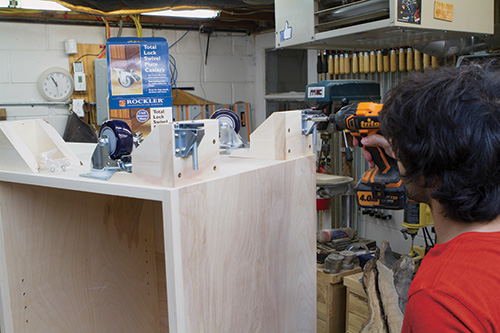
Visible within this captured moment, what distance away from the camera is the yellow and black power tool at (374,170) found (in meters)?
1.53

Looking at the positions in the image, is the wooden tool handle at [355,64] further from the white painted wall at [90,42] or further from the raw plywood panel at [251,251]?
the raw plywood panel at [251,251]

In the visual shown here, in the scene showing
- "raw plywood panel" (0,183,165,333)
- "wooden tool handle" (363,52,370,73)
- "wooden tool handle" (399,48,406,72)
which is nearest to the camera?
"raw plywood panel" (0,183,165,333)

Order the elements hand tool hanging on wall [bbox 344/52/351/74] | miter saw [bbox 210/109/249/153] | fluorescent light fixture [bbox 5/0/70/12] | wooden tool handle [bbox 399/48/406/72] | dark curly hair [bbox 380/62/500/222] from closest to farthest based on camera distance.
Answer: dark curly hair [bbox 380/62/500/222], miter saw [bbox 210/109/249/153], wooden tool handle [bbox 399/48/406/72], fluorescent light fixture [bbox 5/0/70/12], hand tool hanging on wall [bbox 344/52/351/74]

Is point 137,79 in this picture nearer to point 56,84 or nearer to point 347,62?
point 347,62

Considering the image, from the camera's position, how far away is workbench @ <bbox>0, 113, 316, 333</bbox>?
916 mm

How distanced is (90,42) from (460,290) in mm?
4183

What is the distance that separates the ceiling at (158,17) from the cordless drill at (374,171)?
1.82 metres

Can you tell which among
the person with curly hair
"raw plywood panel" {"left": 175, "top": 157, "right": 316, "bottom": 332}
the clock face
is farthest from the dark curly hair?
the clock face

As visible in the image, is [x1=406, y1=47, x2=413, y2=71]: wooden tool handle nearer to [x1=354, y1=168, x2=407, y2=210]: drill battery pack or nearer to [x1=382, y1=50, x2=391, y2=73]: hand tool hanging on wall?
[x1=382, y1=50, x2=391, y2=73]: hand tool hanging on wall

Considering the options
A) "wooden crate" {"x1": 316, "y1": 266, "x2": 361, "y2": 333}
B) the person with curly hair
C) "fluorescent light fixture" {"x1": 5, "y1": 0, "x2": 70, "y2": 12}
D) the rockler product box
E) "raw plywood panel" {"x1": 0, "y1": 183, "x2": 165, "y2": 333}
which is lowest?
"wooden crate" {"x1": 316, "y1": 266, "x2": 361, "y2": 333}

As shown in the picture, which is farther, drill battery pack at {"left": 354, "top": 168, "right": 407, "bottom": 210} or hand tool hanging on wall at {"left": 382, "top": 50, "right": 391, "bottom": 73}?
hand tool hanging on wall at {"left": 382, "top": 50, "right": 391, "bottom": 73}

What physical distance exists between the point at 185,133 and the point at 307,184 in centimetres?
52

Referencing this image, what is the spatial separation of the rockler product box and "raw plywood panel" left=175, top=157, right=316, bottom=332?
4.18 ft

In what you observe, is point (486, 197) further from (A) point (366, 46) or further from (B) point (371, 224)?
(B) point (371, 224)
